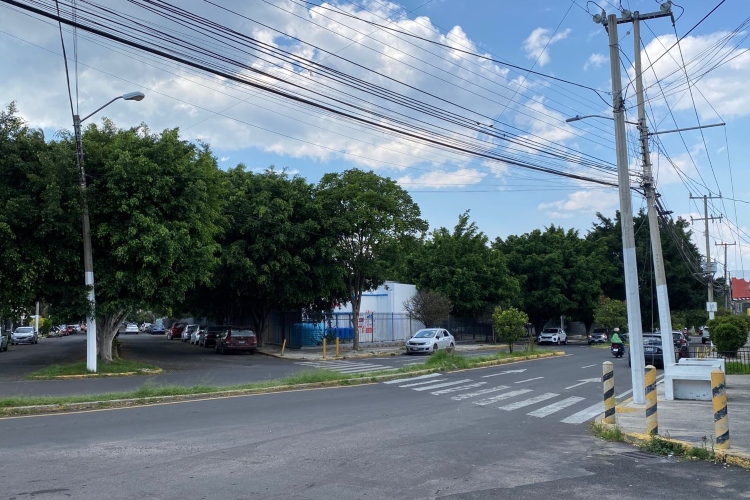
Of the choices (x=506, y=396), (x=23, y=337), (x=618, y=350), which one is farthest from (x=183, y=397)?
(x=23, y=337)

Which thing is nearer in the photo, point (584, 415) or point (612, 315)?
point (584, 415)

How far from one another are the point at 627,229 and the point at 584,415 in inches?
163

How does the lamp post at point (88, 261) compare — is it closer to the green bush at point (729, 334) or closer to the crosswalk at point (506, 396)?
the crosswalk at point (506, 396)

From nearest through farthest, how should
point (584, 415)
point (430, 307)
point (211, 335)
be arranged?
point (584, 415)
point (211, 335)
point (430, 307)

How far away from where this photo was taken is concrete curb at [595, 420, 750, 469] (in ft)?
27.4

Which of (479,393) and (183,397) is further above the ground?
(183,397)

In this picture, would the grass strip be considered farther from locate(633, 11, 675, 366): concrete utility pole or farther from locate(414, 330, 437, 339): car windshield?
locate(633, 11, 675, 366): concrete utility pole

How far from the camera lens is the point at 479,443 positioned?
9.98 metres

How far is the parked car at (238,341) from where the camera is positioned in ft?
116

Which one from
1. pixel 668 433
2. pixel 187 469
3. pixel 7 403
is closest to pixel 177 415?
pixel 7 403

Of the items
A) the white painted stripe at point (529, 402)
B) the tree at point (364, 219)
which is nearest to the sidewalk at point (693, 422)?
the white painted stripe at point (529, 402)

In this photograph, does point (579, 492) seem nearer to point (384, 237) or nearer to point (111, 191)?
point (111, 191)

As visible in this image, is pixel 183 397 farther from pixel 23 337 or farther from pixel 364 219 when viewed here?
pixel 23 337

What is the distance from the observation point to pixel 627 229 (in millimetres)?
14164
